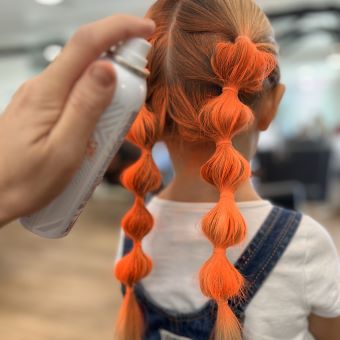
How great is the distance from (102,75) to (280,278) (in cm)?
39

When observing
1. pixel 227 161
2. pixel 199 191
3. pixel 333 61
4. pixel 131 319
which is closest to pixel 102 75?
pixel 227 161

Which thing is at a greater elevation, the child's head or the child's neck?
the child's head

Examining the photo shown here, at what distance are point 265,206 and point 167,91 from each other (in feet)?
0.72

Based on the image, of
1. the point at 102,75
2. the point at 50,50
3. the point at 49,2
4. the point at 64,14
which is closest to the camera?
the point at 102,75

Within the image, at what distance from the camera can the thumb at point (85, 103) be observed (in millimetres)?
378

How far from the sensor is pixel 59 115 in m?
0.39

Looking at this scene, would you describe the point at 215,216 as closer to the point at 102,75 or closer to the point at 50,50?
the point at 102,75

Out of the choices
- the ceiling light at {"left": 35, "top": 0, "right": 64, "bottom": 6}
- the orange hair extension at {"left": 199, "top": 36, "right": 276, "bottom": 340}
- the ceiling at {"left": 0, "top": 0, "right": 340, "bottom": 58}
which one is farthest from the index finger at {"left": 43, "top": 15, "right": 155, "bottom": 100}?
the ceiling light at {"left": 35, "top": 0, "right": 64, "bottom": 6}

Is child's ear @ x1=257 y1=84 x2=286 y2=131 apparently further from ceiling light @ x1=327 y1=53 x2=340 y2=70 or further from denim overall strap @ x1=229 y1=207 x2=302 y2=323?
ceiling light @ x1=327 y1=53 x2=340 y2=70

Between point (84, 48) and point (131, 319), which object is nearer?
point (84, 48)

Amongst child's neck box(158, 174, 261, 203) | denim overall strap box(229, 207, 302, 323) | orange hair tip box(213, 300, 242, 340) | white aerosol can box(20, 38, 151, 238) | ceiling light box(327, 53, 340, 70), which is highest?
white aerosol can box(20, 38, 151, 238)

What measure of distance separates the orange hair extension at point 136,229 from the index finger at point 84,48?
0.27 metres

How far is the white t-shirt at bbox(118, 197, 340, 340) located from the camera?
23.8 inches

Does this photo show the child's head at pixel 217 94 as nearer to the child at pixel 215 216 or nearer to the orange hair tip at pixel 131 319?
the child at pixel 215 216
